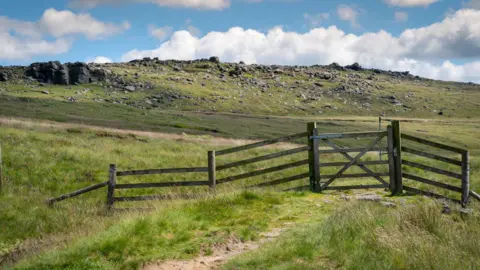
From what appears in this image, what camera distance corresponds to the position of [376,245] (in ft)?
23.5

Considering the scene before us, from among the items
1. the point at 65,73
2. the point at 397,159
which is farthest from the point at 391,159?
the point at 65,73

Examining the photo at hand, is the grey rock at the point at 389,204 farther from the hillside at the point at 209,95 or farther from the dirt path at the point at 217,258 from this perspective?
the hillside at the point at 209,95

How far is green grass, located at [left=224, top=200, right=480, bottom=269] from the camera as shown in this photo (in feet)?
21.0

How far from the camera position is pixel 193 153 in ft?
92.0

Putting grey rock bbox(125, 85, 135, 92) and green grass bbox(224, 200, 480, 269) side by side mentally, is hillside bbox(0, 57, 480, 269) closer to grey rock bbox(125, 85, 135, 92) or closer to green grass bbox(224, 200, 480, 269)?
green grass bbox(224, 200, 480, 269)

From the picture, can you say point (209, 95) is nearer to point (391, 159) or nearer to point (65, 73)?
point (65, 73)

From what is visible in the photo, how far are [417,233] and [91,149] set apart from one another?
21492 mm

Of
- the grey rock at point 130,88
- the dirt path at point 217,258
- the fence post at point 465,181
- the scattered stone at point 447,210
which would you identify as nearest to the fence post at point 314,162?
the fence post at point 465,181

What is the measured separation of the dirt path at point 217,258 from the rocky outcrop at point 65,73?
14537cm

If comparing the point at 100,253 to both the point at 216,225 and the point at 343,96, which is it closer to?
the point at 216,225

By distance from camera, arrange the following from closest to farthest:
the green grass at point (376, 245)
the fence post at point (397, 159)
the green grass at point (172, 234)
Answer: the green grass at point (376, 245) → the green grass at point (172, 234) → the fence post at point (397, 159)

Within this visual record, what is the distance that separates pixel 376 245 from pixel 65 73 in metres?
153

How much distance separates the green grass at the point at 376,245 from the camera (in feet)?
21.0

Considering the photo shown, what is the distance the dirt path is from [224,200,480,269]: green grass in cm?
43
